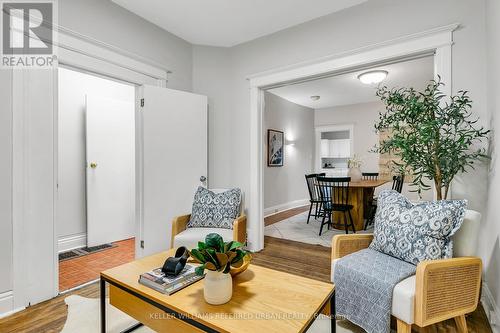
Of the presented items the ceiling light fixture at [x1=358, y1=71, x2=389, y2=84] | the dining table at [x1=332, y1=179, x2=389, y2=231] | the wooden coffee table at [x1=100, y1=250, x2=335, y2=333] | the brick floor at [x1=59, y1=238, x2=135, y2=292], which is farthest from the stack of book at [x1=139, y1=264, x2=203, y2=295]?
the ceiling light fixture at [x1=358, y1=71, x2=389, y2=84]

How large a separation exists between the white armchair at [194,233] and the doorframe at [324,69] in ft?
2.08

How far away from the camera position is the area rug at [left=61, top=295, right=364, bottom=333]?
1.73 meters

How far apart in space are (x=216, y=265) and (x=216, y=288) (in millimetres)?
124

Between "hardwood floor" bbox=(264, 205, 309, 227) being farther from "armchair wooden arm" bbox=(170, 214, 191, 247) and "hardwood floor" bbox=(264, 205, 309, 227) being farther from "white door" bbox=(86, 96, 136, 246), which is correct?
"white door" bbox=(86, 96, 136, 246)

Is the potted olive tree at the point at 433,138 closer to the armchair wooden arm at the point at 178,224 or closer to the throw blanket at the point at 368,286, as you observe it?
the throw blanket at the point at 368,286

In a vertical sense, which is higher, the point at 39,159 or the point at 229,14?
the point at 229,14

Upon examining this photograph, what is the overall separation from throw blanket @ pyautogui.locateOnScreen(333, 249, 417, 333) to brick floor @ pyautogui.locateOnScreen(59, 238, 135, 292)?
7.58ft

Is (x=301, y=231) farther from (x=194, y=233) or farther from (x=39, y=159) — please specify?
(x=39, y=159)

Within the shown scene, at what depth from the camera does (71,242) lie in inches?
129

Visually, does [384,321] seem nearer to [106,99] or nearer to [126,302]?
[126,302]

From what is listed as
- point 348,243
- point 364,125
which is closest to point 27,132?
point 348,243

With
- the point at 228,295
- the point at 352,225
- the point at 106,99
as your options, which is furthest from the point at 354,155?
the point at 228,295

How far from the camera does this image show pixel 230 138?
3510 millimetres

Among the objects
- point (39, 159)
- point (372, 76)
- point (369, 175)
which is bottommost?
point (369, 175)
